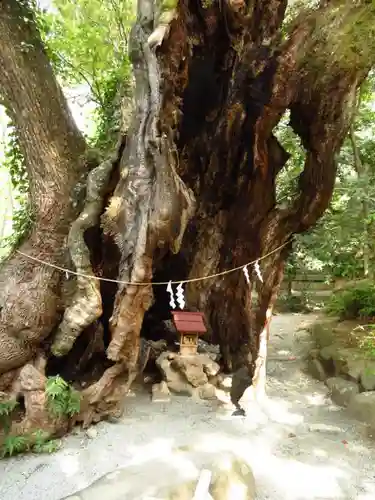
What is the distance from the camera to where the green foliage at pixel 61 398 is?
4.02 metres

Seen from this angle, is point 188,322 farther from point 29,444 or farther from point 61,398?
point 29,444

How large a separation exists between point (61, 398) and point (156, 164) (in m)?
2.52

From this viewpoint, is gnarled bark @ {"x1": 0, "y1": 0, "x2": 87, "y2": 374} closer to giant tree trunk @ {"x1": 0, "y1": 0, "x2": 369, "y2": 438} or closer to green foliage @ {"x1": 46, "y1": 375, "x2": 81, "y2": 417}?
giant tree trunk @ {"x1": 0, "y1": 0, "x2": 369, "y2": 438}

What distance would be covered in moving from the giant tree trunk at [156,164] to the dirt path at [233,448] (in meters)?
0.42

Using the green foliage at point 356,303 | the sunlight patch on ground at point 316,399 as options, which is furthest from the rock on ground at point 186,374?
the green foliage at point 356,303

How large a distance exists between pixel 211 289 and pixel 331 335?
234 centimetres

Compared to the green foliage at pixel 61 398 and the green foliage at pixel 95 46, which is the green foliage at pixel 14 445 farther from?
the green foliage at pixel 95 46

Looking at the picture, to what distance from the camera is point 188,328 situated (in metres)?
5.47

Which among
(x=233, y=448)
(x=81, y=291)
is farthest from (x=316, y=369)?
(x=81, y=291)

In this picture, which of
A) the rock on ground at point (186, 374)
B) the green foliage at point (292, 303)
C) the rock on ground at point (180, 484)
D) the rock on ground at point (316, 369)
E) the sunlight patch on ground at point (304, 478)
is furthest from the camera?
the green foliage at point (292, 303)

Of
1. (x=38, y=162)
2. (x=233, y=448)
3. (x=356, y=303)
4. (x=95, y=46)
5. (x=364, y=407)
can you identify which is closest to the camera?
(x=233, y=448)

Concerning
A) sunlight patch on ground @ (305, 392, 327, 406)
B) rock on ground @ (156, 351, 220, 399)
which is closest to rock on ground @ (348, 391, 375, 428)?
sunlight patch on ground @ (305, 392, 327, 406)

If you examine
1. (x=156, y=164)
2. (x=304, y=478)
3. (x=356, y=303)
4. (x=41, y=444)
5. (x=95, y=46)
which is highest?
(x=95, y=46)

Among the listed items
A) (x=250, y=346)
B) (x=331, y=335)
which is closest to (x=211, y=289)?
(x=250, y=346)
